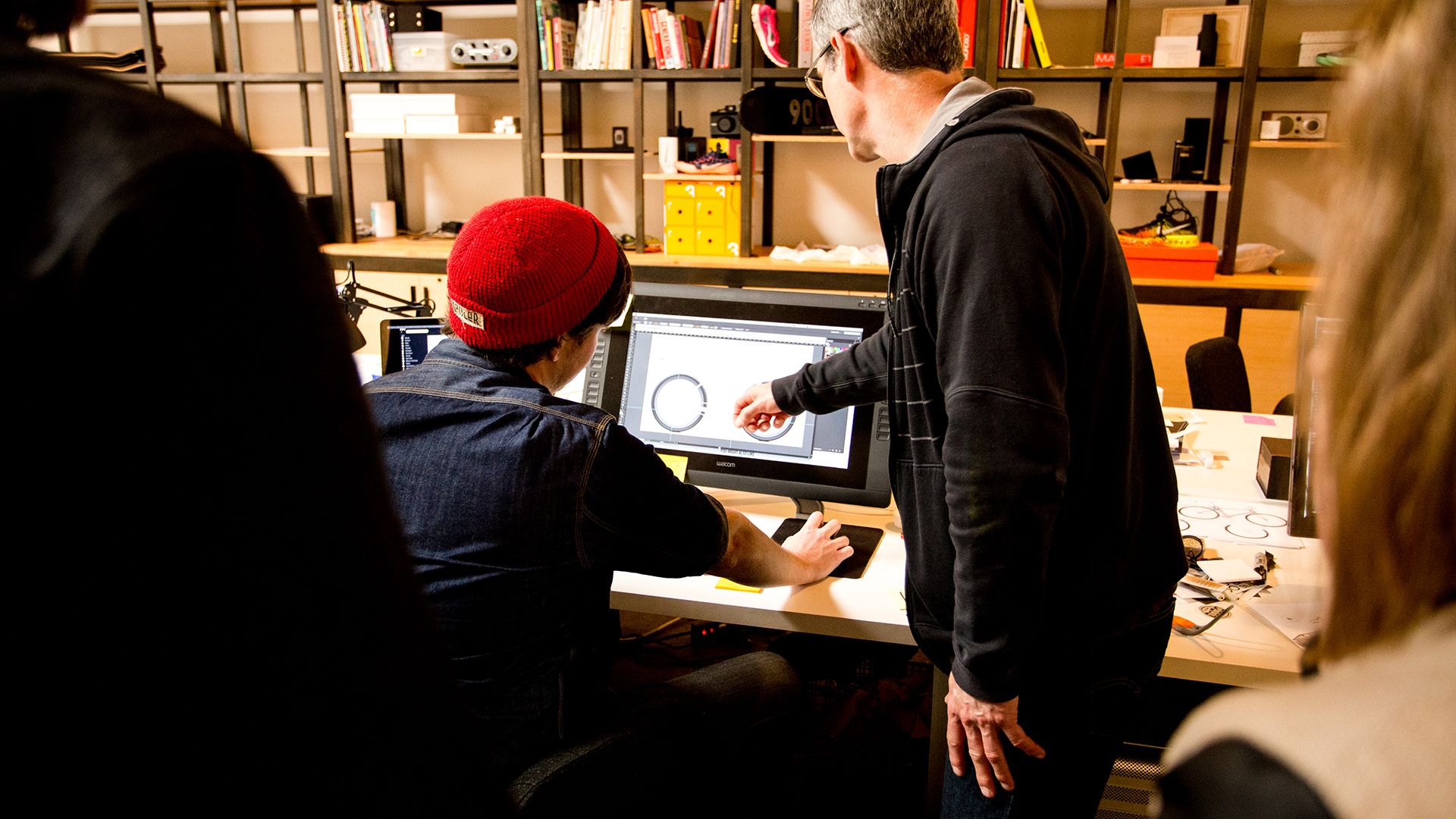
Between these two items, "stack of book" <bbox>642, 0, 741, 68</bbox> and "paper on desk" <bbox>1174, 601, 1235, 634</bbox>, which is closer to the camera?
"paper on desk" <bbox>1174, 601, 1235, 634</bbox>

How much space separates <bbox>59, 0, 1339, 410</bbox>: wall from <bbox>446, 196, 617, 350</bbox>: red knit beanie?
330 centimetres

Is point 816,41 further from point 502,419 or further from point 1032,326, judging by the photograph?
point 502,419

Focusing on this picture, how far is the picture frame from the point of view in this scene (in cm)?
420

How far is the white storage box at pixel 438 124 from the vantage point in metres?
4.72

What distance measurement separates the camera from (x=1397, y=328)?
1.40ft

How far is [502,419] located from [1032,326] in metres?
0.67

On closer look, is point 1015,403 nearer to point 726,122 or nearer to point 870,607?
point 870,607

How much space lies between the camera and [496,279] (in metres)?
1.37

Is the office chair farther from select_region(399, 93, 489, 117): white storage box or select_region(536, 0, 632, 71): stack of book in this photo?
select_region(399, 93, 489, 117): white storage box

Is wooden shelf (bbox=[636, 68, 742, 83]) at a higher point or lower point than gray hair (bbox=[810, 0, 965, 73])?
higher

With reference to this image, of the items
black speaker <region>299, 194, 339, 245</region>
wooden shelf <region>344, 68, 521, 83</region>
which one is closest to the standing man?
wooden shelf <region>344, 68, 521, 83</region>

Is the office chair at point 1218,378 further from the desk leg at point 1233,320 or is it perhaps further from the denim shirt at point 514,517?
the denim shirt at point 514,517

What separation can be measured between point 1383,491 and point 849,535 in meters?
1.49

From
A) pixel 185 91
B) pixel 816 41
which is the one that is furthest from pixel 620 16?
pixel 816 41
